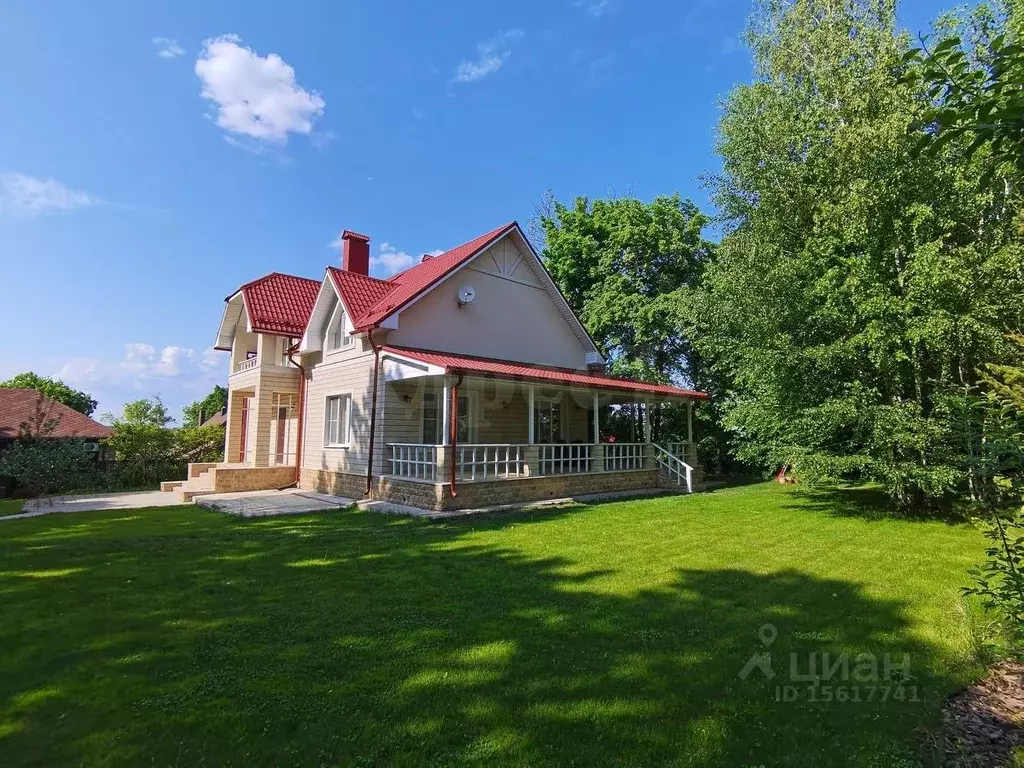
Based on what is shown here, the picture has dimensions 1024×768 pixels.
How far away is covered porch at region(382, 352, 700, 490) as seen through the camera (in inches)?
492

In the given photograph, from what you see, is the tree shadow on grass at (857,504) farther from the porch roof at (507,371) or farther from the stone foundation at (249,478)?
the stone foundation at (249,478)

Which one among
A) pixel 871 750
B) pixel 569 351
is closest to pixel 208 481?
pixel 569 351

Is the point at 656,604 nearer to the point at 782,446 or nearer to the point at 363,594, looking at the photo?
the point at 363,594

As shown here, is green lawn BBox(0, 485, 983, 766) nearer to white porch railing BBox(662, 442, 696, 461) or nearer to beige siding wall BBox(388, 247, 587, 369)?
beige siding wall BBox(388, 247, 587, 369)

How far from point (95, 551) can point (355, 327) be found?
7879 millimetres

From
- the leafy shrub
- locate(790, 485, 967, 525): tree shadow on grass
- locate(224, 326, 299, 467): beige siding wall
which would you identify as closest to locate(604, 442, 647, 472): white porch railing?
locate(790, 485, 967, 525): tree shadow on grass

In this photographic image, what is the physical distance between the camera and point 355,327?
14.5 meters

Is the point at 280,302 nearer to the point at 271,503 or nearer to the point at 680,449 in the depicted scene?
the point at 271,503

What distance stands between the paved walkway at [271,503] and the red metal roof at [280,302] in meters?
5.37

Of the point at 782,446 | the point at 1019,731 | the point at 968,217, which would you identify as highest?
the point at 968,217

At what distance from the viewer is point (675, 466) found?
17141 millimetres

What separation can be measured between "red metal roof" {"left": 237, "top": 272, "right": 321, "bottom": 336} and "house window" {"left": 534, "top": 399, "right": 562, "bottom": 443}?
8190 millimetres

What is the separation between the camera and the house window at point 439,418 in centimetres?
1480

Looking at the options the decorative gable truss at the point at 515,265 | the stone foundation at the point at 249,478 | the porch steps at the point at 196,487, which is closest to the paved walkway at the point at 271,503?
the stone foundation at the point at 249,478
